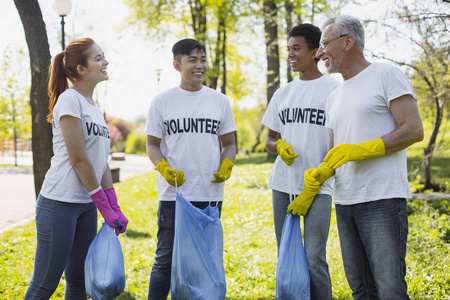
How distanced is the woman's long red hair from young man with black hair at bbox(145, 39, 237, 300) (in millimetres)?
584

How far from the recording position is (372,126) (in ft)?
7.67

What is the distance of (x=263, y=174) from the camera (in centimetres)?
1201

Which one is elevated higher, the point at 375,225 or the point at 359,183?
the point at 359,183

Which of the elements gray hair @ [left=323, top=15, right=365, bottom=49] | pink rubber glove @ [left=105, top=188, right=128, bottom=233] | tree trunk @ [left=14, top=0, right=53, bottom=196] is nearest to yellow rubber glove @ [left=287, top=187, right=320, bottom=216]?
gray hair @ [left=323, top=15, right=365, bottom=49]

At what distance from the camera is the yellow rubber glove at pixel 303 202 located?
2.70 m

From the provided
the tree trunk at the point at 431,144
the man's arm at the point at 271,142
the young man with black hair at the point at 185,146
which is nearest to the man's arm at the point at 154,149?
the young man with black hair at the point at 185,146

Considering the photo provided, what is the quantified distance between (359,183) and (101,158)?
1.51 metres

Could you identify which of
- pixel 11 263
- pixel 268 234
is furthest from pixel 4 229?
A: pixel 268 234

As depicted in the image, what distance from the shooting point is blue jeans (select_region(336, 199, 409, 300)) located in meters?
2.24

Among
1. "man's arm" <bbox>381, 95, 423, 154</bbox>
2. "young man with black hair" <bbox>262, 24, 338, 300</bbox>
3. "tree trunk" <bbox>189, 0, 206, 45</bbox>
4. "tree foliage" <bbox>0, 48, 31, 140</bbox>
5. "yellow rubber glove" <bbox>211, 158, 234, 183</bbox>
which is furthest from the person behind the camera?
"tree foliage" <bbox>0, 48, 31, 140</bbox>

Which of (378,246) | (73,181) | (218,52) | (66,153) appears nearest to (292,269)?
(378,246)

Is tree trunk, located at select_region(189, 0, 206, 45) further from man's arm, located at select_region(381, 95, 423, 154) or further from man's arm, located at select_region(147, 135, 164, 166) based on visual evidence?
man's arm, located at select_region(381, 95, 423, 154)

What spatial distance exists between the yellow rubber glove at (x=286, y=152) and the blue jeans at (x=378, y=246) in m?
0.51

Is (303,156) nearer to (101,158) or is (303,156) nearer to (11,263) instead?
(101,158)
